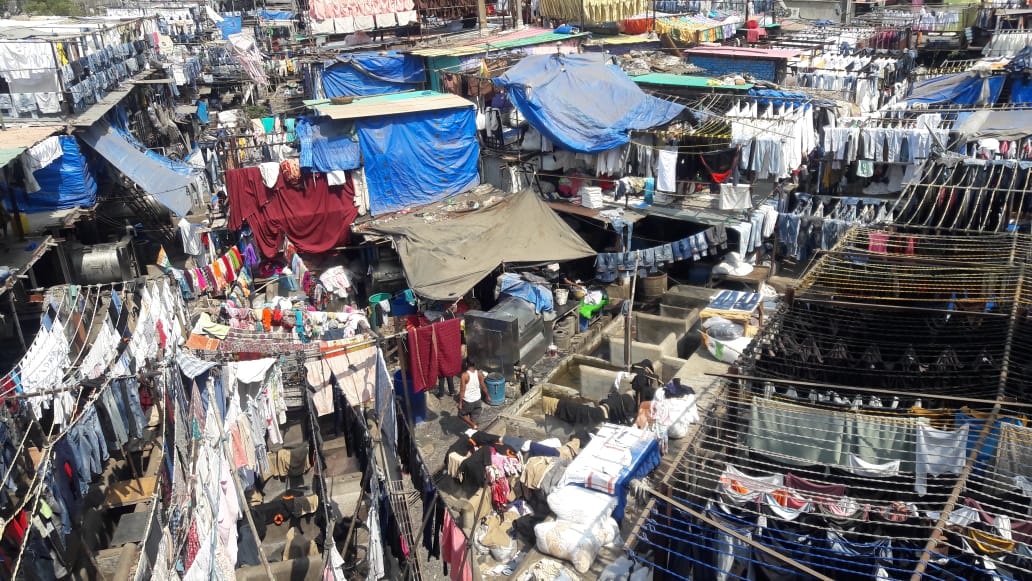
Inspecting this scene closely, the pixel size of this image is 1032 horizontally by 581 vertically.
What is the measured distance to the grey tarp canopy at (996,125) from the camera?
19.5m

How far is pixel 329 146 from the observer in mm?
21297

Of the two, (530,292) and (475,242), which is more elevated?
(475,242)

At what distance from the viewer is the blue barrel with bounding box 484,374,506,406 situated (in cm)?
1661

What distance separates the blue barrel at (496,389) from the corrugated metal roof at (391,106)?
29.3 ft

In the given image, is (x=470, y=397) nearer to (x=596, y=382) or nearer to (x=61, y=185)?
(x=596, y=382)

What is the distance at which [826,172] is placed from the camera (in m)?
22.9

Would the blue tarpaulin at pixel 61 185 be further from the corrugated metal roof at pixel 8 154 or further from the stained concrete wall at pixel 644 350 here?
the stained concrete wall at pixel 644 350

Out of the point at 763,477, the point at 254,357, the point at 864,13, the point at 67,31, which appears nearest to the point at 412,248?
the point at 254,357

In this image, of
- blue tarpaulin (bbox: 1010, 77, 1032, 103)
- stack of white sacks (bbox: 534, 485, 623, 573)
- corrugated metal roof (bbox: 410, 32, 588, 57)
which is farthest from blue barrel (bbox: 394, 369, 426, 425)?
blue tarpaulin (bbox: 1010, 77, 1032, 103)

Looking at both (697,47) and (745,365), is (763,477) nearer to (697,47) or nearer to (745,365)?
(745,365)

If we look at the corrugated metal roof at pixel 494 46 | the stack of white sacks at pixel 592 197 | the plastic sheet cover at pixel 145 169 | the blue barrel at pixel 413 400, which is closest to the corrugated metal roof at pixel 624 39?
the corrugated metal roof at pixel 494 46

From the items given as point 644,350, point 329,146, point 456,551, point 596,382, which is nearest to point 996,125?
point 644,350

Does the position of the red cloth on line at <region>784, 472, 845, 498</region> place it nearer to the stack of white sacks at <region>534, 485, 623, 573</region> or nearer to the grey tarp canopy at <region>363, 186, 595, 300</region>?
the stack of white sacks at <region>534, 485, 623, 573</region>

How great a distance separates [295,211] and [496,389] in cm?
891
